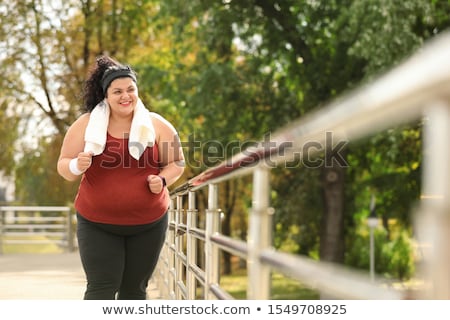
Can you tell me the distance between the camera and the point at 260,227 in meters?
1.80

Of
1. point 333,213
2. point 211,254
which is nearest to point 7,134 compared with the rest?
point 333,213

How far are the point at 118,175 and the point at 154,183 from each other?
0.13m

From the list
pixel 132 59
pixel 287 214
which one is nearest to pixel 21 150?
pixel 132 59

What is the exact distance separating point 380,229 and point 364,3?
13587 millimetres

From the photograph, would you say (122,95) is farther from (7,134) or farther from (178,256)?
(7,134)

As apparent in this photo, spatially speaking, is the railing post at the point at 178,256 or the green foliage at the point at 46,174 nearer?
the railing post at the point at 178,256

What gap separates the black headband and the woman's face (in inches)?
0.5

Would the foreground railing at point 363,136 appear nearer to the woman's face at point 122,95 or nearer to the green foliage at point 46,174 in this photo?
the woman's face at point 122,95

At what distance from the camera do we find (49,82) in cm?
1661

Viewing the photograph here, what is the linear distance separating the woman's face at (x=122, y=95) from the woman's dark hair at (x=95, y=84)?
127 mm

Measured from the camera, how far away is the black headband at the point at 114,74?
112 inches

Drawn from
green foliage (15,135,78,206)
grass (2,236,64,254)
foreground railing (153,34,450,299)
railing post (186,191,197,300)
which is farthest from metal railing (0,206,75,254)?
foreground railing (153,34,450,299)

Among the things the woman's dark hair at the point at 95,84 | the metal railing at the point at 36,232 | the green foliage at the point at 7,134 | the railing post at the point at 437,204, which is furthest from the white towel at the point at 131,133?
the green foliage at the point at 7,134

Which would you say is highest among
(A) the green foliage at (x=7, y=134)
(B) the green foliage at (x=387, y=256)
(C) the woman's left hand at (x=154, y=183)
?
(A) the green foliage at (x=7, y=134)
